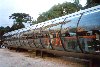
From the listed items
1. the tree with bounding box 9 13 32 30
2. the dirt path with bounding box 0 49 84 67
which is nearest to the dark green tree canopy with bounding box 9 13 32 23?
the tree with bounding box 9 13 32 30

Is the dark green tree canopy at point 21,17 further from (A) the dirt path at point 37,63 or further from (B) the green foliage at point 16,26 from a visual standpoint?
(A) the dirt path at point 37,63

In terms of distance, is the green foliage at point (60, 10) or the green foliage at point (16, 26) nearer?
the green foliage at point (60, 10)

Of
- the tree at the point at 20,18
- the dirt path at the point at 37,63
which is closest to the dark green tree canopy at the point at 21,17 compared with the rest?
the tree at the point at 20,18

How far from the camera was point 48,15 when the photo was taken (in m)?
77.0

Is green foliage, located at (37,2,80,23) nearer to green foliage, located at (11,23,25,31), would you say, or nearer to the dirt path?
green foliage, located at (11,23,25,31)

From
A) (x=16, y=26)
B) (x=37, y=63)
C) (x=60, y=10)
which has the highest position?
(x=60, y=10)

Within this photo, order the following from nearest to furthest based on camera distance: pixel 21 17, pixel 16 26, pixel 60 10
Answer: pixel 60 10 → pixel 16 26 → pixel 21 17

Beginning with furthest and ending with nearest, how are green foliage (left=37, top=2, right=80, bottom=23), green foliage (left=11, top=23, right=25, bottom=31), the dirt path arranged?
green foliage (left=11, top=23, right=25, bottom=31) < green foliage (left=37, top=2, right=80, bottom=23) < the dirt path

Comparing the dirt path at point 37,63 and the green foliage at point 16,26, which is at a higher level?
the green foliage at point 16,26

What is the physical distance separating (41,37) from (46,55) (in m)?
2.34

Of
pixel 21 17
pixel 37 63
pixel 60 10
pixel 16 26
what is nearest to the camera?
pixel 37 63

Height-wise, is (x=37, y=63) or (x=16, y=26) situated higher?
(x=16, y=26)

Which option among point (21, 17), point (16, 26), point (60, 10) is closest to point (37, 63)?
point (60, 10)

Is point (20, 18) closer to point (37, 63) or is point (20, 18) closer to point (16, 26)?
point (16, 26)
